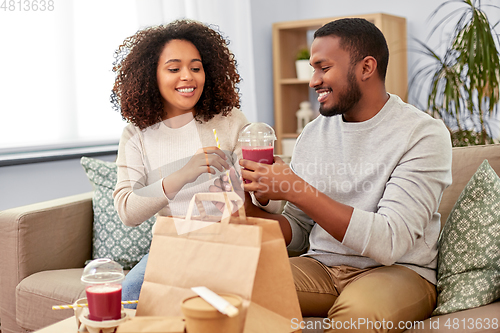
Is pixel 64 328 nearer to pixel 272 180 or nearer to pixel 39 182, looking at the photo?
pixel 272 180

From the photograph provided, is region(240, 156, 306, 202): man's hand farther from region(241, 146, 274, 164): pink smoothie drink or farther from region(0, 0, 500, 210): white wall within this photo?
region(0, 0, 500, 210): white wall

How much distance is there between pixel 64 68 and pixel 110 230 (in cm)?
111

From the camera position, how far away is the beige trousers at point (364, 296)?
1223 mm

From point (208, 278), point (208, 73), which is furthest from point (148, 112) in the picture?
point (208, 278)

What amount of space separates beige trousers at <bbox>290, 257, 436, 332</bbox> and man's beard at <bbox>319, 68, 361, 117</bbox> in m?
0.47

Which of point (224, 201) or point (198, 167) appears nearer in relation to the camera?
point (224, 201)

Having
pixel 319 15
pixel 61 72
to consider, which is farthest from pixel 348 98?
pixel 319 15

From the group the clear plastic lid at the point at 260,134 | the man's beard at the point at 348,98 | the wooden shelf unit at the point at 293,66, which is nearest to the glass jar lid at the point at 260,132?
the clear plastic lid at the point at 260,134

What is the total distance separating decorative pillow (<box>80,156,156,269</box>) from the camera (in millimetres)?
2095

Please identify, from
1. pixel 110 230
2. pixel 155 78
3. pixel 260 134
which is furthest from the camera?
pixel 110 230

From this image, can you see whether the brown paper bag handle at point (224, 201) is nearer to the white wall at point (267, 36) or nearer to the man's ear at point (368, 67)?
the man's ear at point (368, 67)

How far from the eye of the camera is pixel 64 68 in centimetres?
276

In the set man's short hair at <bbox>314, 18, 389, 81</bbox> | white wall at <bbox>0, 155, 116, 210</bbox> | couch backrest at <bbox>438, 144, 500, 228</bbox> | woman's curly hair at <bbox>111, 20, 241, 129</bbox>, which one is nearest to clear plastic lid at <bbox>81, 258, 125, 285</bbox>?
woman's curly hair at <bbox>111, 20, 241, 129</bbox>

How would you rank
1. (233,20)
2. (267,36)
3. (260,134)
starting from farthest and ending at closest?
(267,36)
(233,20)
(260,134)
